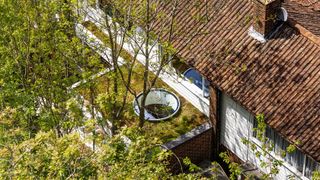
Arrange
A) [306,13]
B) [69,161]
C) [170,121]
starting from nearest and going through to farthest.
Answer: [69,161] → [306,13] → [170,121]

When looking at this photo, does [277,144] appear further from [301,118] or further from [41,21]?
[41,21]

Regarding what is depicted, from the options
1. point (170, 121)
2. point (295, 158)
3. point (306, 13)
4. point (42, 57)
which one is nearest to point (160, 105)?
point (170, 121)

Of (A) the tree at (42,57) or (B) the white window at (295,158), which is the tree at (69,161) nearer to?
(A) the tree at (42,57)

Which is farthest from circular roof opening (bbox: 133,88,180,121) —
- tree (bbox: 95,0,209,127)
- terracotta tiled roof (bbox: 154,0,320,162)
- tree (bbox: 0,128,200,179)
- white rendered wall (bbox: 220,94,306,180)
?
tree (bbox: 0,128,200,179)

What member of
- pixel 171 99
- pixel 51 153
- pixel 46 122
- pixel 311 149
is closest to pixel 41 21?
pixel 46 122

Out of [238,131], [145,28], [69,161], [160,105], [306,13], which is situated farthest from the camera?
[160,105]

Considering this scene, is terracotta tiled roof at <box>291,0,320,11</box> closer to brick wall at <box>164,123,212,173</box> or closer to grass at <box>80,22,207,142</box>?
grass at <box>80,22,207,142</box>

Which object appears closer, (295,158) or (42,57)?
(295,158)

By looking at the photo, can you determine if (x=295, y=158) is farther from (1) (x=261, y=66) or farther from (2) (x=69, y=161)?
(2) (x=69, y=161)
